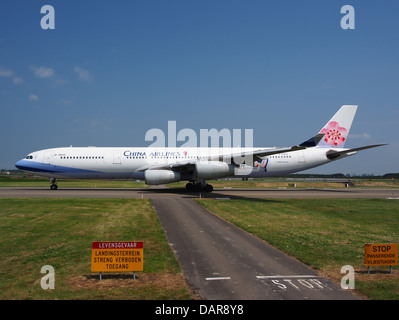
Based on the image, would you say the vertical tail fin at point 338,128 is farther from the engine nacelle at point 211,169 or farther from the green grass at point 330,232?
the green grass at point 330,232

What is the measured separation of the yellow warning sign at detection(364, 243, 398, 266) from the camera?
875 centimetres

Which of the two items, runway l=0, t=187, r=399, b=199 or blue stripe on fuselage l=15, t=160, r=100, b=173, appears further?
blue stripe on fuselage l=15, t=160, r=100, b=173

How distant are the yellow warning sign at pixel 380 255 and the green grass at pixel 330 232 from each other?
0.38 m

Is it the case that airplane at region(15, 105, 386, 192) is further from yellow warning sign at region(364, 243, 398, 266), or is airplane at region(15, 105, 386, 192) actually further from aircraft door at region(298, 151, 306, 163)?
yellow warning sign at region(364, 243, 398, 266)

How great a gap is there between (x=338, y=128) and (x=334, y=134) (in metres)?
0.99

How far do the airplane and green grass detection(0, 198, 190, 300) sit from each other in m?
12.2

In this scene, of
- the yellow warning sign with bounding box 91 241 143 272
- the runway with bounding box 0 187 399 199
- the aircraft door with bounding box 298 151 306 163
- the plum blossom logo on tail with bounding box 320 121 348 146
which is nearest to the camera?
the yellow warning sign with bounding box 91 241 143 272

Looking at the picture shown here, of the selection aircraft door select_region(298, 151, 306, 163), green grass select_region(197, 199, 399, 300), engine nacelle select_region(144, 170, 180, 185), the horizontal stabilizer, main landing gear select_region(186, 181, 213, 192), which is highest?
the horizontal stabilizer

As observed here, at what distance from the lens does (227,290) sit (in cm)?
740

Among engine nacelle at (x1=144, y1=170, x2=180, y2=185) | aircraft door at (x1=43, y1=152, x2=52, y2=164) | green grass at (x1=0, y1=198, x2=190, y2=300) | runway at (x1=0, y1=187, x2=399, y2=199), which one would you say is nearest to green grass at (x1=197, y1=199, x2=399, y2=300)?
green grass at (x1=0, y1=198, x2=190, y2=300)

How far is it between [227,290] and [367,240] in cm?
884

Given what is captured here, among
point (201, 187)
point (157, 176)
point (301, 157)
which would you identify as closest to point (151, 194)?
point (157, 176)
